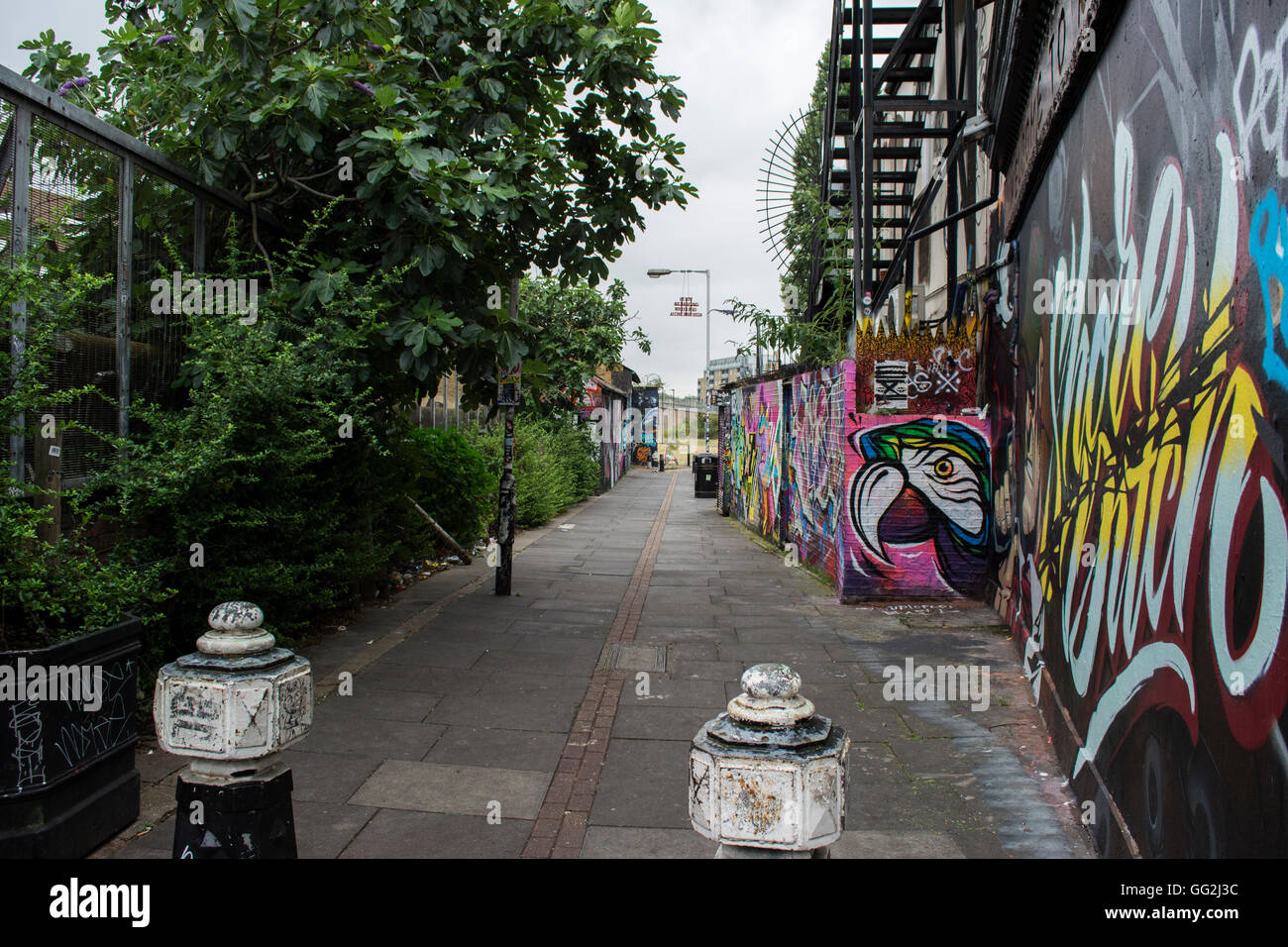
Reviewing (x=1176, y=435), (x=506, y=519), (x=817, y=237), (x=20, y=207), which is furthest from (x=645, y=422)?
(x=1176, y=435)

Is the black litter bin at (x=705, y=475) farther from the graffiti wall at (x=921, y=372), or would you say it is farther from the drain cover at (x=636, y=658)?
the drain cover at (x=636, y=658)

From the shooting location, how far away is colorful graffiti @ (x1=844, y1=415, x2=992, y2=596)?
28.6 ft

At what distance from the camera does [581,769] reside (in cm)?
467

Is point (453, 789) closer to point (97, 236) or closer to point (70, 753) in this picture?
point (70, 753)

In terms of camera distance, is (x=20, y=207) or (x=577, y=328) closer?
(x=20, y=207)

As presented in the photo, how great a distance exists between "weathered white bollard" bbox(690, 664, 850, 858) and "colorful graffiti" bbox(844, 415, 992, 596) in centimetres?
709

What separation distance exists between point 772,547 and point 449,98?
30.1 ft

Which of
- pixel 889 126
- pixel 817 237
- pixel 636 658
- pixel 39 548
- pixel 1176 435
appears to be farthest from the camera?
pixel 817 237

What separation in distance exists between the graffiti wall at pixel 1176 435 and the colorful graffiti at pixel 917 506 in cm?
353

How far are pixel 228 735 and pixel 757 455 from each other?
14842 mm

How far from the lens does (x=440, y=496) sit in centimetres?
1170

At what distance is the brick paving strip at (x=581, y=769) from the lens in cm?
384
